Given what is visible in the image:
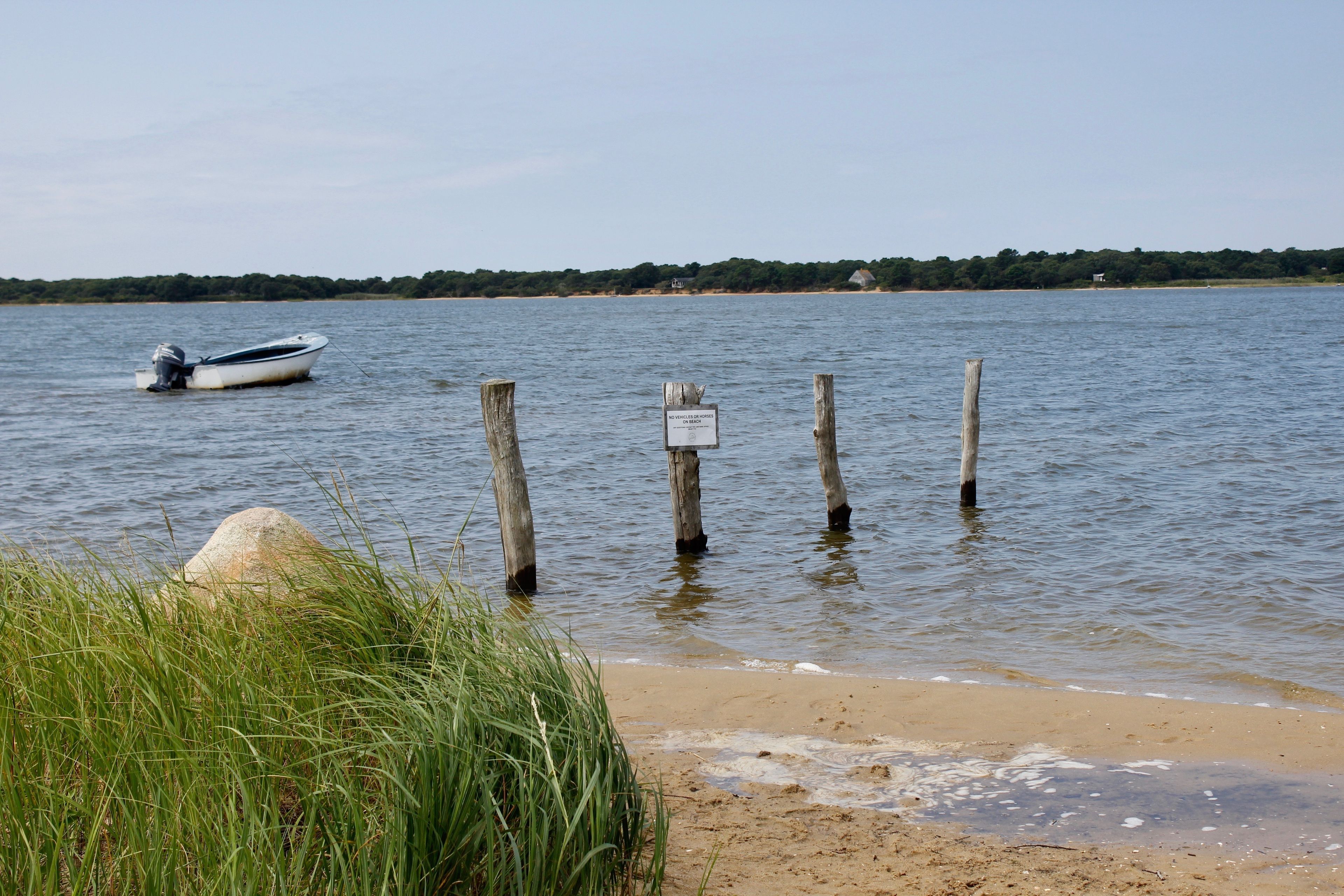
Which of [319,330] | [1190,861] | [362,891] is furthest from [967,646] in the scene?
[319,330]

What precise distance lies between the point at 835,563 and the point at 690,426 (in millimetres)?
2079

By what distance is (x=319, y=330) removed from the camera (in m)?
85.1

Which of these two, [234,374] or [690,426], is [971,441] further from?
[234,374]

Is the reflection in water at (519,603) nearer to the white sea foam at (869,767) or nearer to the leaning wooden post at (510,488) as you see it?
the leaning wooden post at (510,488)

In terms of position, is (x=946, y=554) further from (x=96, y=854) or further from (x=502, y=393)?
(x=96, y=854)

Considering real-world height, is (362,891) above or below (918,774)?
above

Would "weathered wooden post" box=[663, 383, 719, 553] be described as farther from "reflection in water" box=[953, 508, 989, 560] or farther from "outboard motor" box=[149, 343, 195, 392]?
"outboard motor" box=[149, 343, 195, 392]

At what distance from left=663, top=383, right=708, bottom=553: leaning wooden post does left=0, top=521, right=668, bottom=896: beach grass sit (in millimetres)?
5602

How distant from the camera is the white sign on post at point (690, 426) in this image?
9469 millimetres

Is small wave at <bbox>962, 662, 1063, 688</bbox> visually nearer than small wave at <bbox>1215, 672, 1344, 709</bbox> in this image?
No

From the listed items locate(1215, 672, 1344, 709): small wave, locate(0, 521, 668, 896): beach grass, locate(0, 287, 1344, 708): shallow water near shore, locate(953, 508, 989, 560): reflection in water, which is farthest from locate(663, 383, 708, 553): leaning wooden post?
locate(0, 521, 668, 896): beach grass

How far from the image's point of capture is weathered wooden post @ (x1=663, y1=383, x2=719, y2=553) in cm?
947

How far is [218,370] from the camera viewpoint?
29.8m

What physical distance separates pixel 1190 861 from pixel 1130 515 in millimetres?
8422
